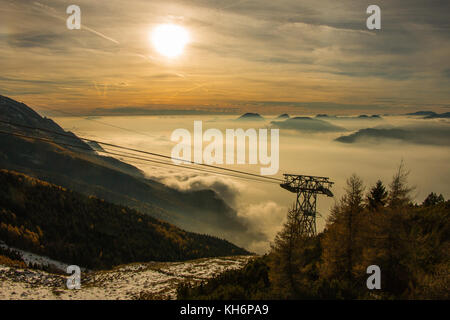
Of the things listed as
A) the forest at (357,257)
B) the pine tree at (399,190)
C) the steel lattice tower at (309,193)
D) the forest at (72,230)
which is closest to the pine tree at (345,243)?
the forest at (357,257)

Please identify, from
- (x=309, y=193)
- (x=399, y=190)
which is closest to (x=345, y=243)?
(x=399, y=190)

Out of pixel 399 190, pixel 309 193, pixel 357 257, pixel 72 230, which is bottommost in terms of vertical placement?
pixel 72 230

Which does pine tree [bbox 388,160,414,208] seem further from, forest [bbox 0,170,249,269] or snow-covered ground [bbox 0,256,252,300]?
forest [bbox 0,170,249,269]

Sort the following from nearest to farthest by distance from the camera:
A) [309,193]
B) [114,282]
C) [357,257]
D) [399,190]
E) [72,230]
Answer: [357,257]
[399,190]
[114,282]
[309,193]
[72,230]

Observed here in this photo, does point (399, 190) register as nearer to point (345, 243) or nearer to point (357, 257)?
point (345, 243)
